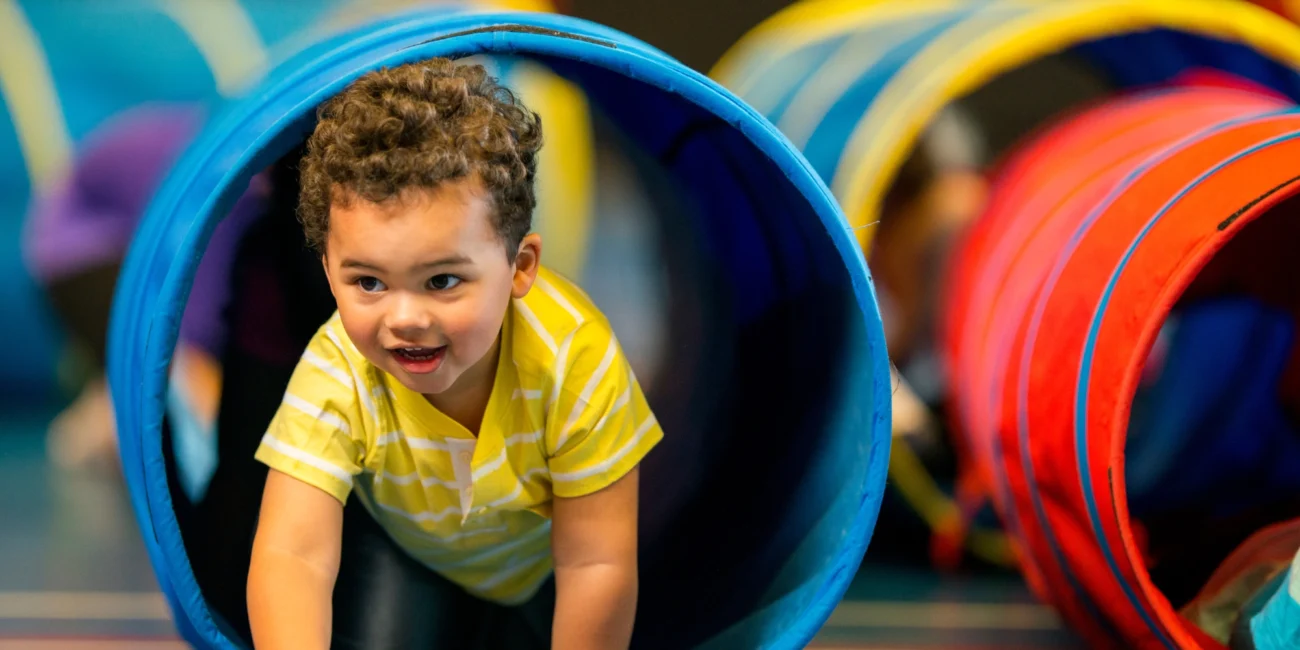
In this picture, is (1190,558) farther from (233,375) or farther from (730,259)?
(233,375)

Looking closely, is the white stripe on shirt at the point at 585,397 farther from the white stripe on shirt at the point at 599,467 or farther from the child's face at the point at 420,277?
the child's face at the point at 420,277

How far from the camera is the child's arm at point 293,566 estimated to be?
3.57ft

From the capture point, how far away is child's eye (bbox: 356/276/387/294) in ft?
3.32

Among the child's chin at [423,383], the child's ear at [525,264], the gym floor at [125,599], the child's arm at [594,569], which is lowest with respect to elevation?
the gym floor at [125,599]

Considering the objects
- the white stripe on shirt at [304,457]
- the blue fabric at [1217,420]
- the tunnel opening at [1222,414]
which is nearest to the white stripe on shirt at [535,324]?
the white stripe on shirt at [304,457]

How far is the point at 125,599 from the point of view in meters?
1.56

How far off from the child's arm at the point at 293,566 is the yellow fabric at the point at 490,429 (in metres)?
0.02

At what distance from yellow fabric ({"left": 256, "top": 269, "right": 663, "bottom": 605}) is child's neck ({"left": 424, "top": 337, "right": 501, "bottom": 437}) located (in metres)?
0.01

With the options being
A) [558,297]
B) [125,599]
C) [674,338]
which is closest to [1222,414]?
[674,338]

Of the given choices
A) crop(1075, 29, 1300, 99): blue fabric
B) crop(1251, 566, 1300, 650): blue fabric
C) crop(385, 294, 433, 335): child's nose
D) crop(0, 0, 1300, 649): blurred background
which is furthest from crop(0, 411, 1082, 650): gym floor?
crop(1075, 29, 1300, 99): blue fabric

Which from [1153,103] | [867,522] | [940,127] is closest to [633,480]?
[867,522]

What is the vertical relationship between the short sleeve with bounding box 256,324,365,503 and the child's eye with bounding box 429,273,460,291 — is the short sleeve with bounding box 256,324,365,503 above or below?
below

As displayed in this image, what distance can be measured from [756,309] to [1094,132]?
2.51ft

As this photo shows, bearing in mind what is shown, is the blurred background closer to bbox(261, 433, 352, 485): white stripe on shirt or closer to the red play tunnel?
the red play tunnel
